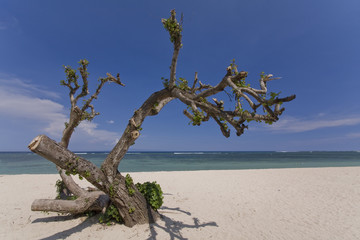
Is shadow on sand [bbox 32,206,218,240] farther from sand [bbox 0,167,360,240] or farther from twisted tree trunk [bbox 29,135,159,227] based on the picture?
twisted tree trunk [bbox 29,135,159,227]

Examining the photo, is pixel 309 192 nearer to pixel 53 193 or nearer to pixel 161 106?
pixel 161 106

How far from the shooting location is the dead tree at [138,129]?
13.7 ft

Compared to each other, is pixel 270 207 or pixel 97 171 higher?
pixel 97 171

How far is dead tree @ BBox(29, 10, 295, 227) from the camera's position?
165 inches

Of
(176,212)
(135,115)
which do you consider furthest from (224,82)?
(176,212)

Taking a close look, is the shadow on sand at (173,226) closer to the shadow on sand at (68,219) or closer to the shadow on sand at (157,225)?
the shadow on sand at (157,225)

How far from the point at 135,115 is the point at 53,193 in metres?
8.73

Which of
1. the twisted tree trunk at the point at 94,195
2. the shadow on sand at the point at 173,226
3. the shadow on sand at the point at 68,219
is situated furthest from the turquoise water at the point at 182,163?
the shadow on sand at the point at 173,226

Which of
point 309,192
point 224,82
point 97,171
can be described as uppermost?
point 224,82

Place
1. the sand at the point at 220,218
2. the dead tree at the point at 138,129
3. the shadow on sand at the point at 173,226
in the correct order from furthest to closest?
1. the sand at the point at 220,218
2. the shadow on sand at the point at 173,226
3. the dead tree at the point at 138,129

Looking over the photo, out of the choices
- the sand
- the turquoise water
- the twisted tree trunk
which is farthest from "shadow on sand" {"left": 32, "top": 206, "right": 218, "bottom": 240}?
the turquoise water

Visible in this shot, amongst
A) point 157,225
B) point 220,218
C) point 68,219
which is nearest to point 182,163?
point 220,218

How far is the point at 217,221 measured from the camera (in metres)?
6.84

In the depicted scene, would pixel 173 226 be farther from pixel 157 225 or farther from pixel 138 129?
pixel 138 129
